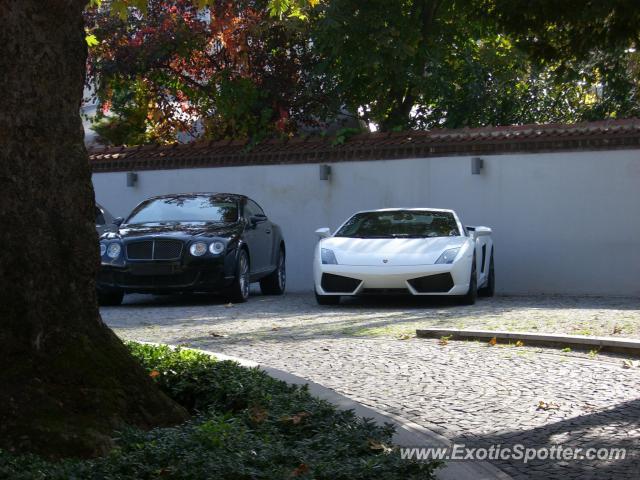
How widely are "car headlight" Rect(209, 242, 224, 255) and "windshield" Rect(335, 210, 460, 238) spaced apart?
68.6 inches

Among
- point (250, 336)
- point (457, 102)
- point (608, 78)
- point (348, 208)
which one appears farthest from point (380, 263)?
point (457, 102)

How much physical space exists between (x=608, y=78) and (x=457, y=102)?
12.3 ft

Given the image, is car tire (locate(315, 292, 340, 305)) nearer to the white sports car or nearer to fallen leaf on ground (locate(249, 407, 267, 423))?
the white sports car

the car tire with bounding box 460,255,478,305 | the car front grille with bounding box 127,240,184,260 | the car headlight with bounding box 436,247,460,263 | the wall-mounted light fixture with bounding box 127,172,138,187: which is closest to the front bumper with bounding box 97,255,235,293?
the car front grille with bounding box 127,240,184,260

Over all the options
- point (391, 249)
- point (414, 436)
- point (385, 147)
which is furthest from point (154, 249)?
point (414, 436)

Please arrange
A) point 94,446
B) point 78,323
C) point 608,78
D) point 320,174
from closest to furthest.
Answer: point 94,446
point 78,323
point 608,78
point 320,174

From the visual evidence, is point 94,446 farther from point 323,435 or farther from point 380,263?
point 380,263

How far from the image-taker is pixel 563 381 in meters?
7.97

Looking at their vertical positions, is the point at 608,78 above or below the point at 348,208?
above

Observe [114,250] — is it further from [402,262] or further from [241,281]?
[402,262]

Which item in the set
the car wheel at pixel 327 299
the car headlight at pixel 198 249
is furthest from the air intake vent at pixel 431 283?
the car headlight at pixel 198 249

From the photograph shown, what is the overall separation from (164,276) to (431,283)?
3560 millimetres

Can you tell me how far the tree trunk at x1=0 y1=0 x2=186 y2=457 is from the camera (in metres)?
5.20

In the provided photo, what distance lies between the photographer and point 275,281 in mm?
17281
